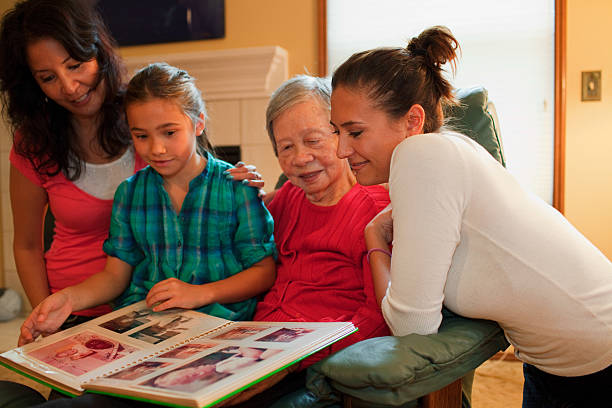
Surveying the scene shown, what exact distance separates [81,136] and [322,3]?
177 cm

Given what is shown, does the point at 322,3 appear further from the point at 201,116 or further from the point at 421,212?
the point at 421,212

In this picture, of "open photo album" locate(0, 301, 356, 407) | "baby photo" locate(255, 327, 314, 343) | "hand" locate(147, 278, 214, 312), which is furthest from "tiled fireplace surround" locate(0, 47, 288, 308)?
"baby photo" locate(255, 327, 314, 343)

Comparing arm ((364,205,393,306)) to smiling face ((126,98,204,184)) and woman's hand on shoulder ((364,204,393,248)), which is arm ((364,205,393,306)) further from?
smiling face ((126,98,204,184))

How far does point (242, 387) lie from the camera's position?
2.17ft

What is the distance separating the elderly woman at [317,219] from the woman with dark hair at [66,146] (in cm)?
51

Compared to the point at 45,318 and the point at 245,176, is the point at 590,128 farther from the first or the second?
the point at 45,318

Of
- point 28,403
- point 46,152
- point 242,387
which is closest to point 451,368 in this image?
point 242,387

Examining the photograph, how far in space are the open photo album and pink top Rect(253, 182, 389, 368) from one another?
0.21 metres

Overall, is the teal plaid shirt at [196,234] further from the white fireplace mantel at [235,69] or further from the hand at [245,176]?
the white fireplace mantel at [235,69]

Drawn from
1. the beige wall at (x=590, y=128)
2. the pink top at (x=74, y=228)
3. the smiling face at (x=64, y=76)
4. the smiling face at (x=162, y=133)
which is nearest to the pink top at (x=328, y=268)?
the smiling face at (x=162, y=133)

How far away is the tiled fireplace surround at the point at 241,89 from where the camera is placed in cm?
283

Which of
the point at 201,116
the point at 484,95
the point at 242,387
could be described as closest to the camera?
the point at 242,387

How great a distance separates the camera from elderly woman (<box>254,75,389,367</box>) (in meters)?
1.15

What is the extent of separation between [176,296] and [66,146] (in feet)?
2.17
